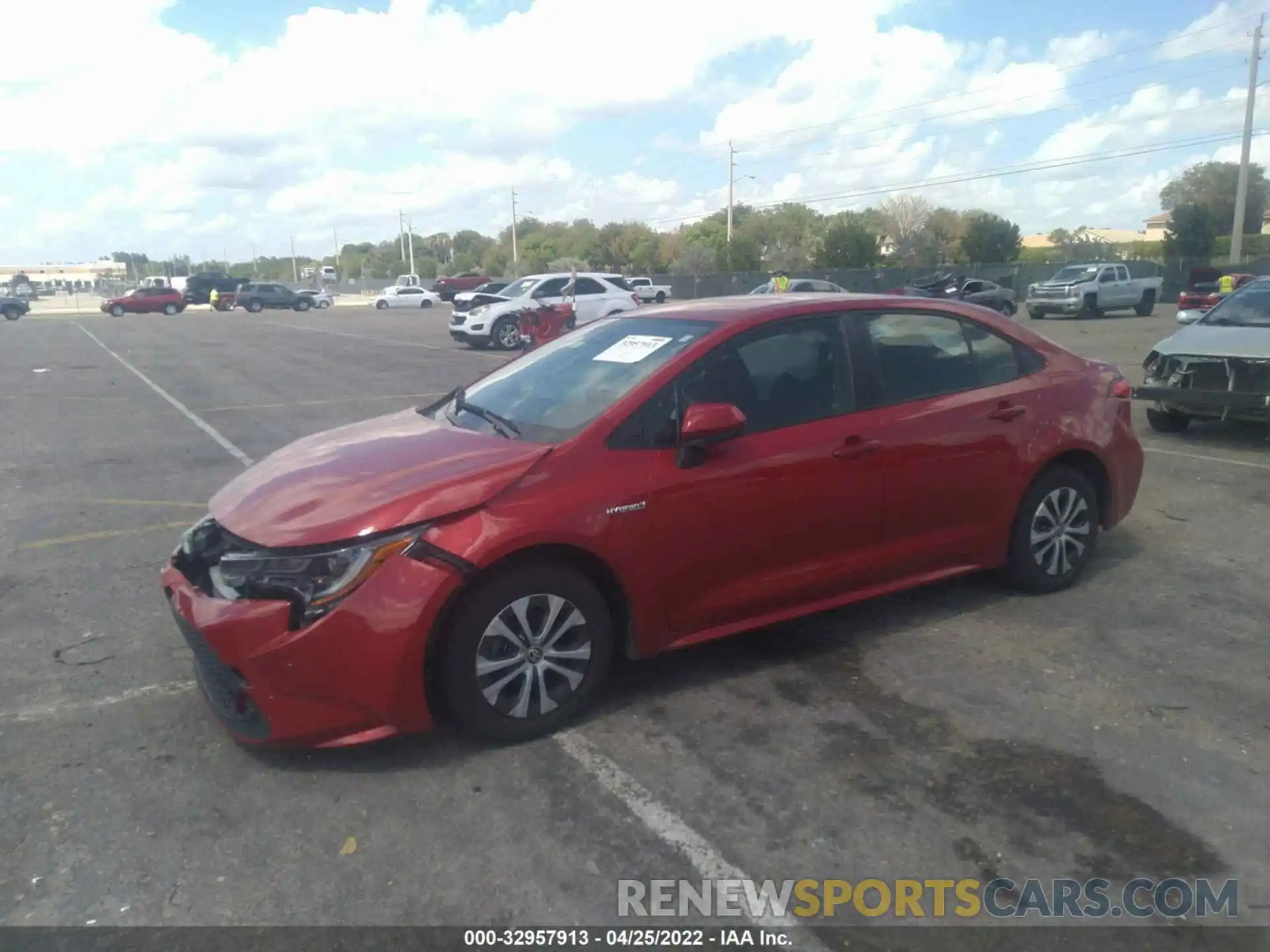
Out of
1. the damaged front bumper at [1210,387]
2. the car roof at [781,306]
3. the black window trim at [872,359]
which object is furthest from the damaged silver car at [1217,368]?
the black window trim at [872,359]

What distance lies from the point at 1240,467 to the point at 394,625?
301 inches

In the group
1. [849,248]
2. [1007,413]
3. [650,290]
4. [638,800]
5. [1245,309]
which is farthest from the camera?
[849,248]

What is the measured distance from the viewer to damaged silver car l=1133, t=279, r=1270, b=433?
8.70 m

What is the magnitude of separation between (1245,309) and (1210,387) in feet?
4.24

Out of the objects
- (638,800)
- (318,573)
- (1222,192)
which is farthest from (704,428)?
(1222,192)

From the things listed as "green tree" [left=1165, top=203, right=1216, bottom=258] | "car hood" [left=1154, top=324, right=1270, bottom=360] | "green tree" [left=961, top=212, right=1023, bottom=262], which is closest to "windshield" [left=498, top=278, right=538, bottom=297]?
"car hood" [left=1154, top=324, right=1270, bottom=360]

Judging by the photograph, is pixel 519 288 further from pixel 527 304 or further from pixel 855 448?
pixel 855 448

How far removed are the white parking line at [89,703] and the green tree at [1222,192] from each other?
69.8 m

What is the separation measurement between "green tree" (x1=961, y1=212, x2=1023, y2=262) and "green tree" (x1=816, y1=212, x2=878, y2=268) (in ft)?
22.8

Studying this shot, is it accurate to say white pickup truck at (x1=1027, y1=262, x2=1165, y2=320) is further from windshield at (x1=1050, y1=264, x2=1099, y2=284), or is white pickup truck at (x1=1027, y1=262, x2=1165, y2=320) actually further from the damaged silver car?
the damaged silver car

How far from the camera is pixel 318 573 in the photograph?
3492mm

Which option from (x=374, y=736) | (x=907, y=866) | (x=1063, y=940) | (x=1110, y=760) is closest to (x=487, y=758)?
(x=374, y=736)

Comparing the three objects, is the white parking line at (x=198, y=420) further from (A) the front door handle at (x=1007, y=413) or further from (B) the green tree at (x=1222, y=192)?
(B) the green tree at (x=1222, y=192)

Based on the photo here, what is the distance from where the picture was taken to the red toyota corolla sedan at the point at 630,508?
3.52 metres
